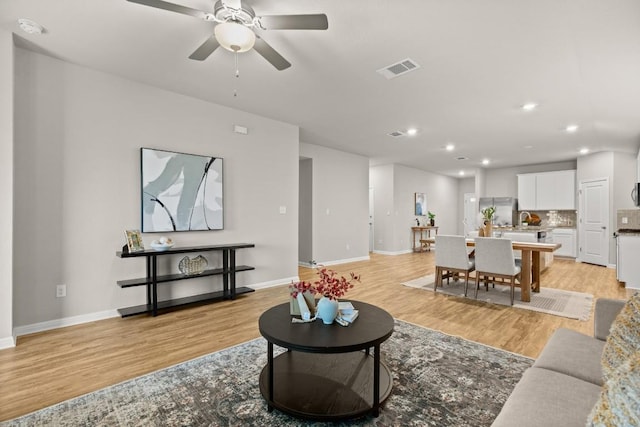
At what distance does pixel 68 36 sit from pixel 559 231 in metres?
10.5

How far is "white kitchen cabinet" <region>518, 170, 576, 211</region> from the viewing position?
8219mm

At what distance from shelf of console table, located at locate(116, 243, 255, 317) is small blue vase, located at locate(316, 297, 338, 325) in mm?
2325

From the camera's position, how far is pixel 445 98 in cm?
400

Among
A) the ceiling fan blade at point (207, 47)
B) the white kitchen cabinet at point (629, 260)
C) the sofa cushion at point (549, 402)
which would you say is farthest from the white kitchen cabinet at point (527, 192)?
the ceiling fan blade at point (207, 47)

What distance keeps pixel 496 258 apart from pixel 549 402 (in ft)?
10.3

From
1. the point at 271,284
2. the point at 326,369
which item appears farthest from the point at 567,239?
the point at 326,369

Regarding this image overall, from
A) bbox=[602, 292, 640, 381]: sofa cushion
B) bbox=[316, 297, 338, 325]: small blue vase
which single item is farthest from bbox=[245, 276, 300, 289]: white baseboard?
bbox=[602, 292, 640, 381]: sofa cushion

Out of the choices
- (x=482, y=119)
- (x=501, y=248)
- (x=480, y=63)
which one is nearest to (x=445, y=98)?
(x=480, y=63)

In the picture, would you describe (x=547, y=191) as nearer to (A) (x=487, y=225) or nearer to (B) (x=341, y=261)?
(A) (x=487, y=225)

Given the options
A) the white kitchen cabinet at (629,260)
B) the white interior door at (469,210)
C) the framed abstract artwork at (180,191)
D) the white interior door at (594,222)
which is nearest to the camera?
the framed abstract artwork at (180,191)

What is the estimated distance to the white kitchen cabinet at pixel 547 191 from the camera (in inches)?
324

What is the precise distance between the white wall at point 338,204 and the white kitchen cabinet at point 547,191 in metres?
4.98

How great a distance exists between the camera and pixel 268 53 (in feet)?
8.03

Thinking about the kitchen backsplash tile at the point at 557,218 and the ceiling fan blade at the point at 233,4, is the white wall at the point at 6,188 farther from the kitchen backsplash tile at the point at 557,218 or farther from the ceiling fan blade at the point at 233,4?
the kitchen backsplash tile at the point at 557,218
